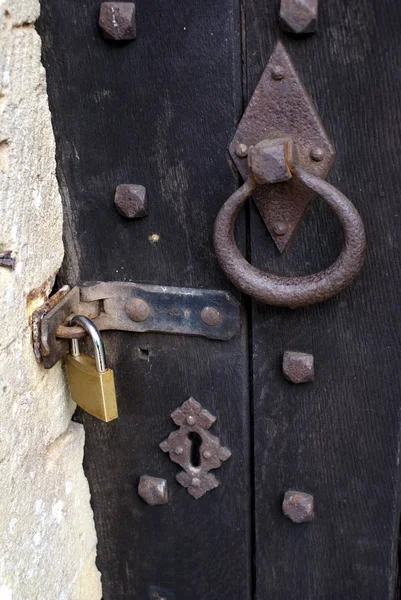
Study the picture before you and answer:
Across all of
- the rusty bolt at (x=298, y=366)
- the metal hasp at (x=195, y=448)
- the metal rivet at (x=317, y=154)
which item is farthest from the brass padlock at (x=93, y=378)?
the metal rivet at (x=317, y=154)

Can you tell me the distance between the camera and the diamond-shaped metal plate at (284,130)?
75cm

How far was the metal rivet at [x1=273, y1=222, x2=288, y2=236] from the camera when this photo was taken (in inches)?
31.9

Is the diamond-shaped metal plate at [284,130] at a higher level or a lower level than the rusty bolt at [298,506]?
higher

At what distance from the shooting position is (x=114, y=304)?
0.91 metres

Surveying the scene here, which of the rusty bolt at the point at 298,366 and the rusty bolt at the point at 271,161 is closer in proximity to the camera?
the rusty bolt at the point at 271,161

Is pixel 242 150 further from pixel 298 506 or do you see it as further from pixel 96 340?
pixel 298 506

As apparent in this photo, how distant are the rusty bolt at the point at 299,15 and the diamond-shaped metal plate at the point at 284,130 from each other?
0.08 ft

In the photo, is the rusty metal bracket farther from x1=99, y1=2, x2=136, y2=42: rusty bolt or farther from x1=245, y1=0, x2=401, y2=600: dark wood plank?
x1=99, y1=2, x2=136, y2=42: rusty bolt

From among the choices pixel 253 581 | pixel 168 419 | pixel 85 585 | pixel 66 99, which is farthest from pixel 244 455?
pixel 66 99

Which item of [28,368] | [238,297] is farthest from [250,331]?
[28,368]

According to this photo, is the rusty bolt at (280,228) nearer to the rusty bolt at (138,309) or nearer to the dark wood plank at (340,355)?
the dark wood plank at (340,355)

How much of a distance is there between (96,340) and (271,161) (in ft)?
1.00

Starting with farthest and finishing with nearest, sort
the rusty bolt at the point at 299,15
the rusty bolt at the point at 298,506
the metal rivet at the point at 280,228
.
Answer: the rusty bolt at the point at 298,506 < the metal rivet at the point at 280,228 < the rusty bolt at the point at 299,15

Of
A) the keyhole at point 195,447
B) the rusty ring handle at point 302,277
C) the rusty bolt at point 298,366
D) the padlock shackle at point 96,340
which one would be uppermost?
the rusty ring handle at point 302,277
